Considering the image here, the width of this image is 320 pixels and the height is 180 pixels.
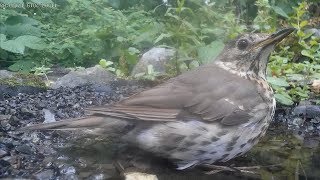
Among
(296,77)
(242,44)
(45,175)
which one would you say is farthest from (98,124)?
(296,77)

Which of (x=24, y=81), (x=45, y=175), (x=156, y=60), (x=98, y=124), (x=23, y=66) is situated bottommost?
(x=23, y=66)

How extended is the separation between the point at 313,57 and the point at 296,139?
1.47 meters

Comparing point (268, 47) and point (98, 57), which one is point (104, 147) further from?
point (98, 57)

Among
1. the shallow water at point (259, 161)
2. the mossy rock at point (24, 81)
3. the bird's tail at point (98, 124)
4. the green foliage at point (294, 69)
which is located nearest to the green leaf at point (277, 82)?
the green foliage at point (294, 69)

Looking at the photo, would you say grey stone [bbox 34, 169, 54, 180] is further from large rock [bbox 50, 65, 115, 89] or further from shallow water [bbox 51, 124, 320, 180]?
large rock [bbox 50, 65, 115, 89]

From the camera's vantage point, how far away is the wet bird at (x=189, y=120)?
3068 mm

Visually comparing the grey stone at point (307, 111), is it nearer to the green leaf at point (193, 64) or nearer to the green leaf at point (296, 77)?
the green leaf at point (296, 77)

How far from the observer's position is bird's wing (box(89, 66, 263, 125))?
3066 millimetres

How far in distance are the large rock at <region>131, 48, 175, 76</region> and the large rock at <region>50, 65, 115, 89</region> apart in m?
0.32

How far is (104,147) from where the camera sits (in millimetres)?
3299

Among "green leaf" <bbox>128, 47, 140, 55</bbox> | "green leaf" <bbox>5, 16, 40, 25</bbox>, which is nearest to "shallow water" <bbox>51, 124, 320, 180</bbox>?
"green leaf" <bbox>128, 47, 140, 55</bbox>

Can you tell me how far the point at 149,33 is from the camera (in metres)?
5.87

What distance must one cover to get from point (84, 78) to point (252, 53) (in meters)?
1.71

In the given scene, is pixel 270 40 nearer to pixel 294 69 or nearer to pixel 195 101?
pixel 195 101
